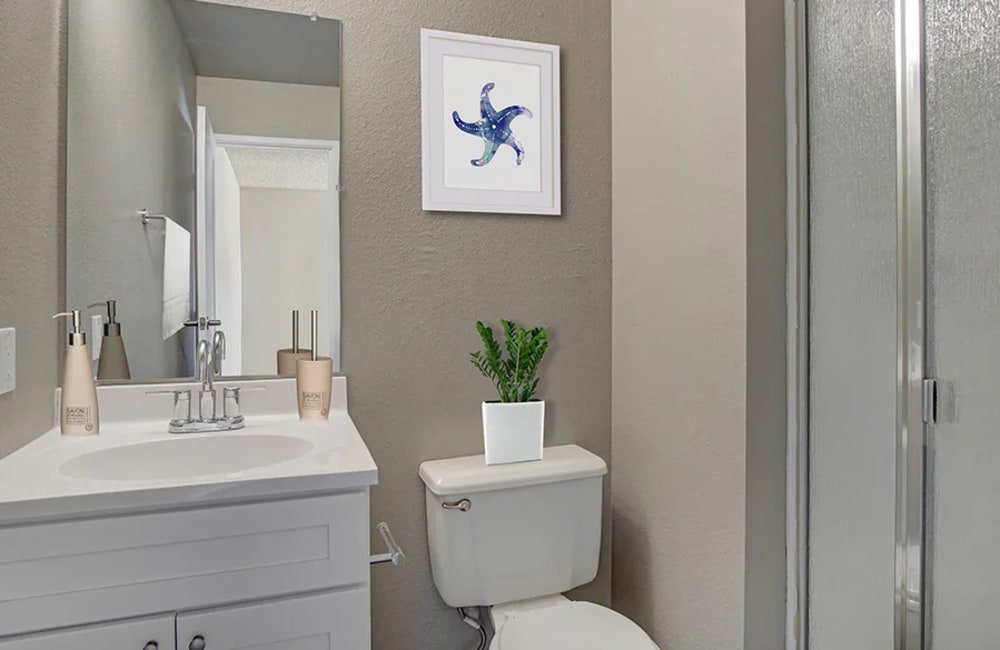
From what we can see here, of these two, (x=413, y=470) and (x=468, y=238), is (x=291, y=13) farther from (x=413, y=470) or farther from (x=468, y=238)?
(x=413, y=470)

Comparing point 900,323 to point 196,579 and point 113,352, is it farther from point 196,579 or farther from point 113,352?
point 113,352

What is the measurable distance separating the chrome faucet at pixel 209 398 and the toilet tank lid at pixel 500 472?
1.52 feet

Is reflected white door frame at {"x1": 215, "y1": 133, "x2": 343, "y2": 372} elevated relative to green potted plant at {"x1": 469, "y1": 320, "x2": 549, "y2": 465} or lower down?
elevated

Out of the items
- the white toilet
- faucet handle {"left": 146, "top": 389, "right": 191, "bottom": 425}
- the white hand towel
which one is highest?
the white hand towel

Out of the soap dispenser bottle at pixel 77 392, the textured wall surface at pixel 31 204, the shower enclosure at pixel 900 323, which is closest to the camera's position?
the shower enclosure at pixel 900 323

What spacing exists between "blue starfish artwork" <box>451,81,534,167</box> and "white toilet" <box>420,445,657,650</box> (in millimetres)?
812

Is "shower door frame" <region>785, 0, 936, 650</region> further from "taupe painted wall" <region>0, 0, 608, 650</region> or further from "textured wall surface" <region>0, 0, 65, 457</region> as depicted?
"textured wall surface" <region>0, 0, 65, 457</region>

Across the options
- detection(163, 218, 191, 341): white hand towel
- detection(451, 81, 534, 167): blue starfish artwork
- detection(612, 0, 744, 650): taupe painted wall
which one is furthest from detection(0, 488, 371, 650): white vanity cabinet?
detection(451, 81, 534, 167): blue starfish artwork

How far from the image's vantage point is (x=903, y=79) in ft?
3.79

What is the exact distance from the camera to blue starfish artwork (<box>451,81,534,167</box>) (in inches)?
66.6

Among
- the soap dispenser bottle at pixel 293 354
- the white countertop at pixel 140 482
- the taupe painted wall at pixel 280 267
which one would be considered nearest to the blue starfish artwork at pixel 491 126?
the taupe painted wall at pixel 280 267

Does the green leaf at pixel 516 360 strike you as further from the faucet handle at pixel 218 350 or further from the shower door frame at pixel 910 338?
the shower door frame at pixel 910 338

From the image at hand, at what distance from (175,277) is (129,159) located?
283mm

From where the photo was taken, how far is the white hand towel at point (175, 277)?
1.48 metres
